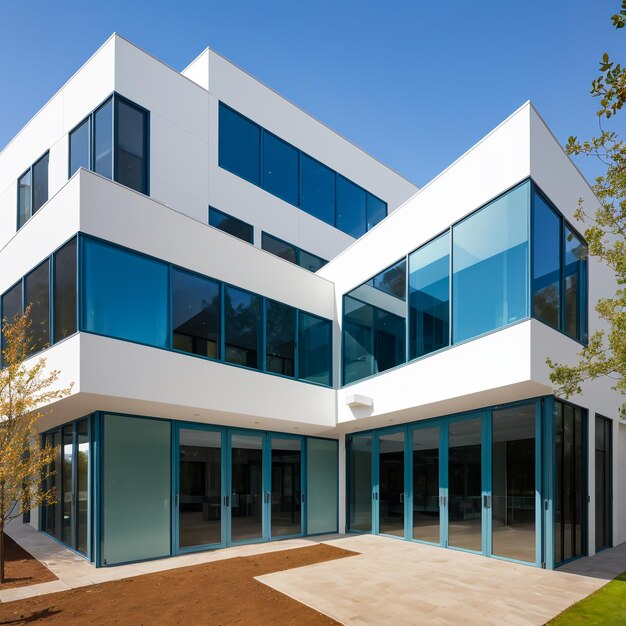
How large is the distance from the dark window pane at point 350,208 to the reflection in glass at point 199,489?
10515 millimetres

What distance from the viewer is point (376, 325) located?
582 inches

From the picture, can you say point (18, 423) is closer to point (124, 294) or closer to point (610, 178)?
point (124, 294)

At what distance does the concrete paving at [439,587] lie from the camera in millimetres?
7984

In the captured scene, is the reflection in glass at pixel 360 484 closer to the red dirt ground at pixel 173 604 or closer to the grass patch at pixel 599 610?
the red dirt ground at pixel 173 604

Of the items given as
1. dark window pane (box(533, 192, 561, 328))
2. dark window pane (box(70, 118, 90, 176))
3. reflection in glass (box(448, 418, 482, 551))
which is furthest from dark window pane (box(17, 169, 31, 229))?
dark window pane (box(533, 192, 561, 328))

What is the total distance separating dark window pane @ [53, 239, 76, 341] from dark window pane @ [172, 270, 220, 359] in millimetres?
2073

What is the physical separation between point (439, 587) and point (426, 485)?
4.37 meters

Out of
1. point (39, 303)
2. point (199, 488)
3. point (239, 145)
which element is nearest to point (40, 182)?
point (39, 303)

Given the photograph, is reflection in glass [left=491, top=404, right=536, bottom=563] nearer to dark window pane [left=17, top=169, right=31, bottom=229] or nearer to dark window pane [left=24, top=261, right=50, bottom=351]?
dark window pane [left=24, top=261, right=50, bottom=351]

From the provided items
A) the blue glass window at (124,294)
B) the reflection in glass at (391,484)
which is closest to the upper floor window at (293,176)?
the blue glass window at (124,294)

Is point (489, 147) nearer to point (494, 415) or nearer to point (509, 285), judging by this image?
point (509, 285)

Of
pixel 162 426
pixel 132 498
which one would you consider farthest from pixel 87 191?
pixel 132 498

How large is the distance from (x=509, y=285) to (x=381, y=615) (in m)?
6.18

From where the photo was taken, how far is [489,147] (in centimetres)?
1119
